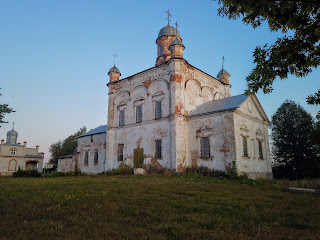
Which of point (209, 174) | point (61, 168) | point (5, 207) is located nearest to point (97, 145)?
point (61, 168)

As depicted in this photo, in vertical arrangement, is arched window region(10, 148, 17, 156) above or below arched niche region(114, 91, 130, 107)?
below

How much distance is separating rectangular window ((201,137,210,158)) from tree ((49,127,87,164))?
35349 millimetres

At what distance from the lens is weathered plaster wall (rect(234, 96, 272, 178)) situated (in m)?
16.0

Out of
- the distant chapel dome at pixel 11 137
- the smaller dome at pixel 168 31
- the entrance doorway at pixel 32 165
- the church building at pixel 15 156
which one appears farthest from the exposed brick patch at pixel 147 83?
the distant chapel dome at pixel 11 137

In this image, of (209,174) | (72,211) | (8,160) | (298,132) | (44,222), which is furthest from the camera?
→ (8,160)

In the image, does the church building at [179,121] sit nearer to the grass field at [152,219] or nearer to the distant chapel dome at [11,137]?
the grass field at [152,219]

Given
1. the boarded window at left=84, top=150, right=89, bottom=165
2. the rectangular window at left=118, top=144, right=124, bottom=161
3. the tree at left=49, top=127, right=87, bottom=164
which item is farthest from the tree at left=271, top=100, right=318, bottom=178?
the tree at left=49, top=127, right=87, bottom=164

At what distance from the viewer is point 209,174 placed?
51.7 feet

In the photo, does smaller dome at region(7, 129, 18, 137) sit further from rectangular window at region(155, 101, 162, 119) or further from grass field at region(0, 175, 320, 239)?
grass field at region(0, 175, 320, 239)

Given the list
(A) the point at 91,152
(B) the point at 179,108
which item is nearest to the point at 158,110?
(B) the point at 179,108

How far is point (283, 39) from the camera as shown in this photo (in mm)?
5375

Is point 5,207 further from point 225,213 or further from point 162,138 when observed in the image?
point 162,138

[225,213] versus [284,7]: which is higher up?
[284,7]

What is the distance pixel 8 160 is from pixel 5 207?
128 ft
